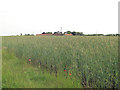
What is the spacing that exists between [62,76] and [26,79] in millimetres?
1083

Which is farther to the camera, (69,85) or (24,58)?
(24,58)

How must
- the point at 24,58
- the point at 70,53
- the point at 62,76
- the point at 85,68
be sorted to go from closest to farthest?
the point at 85,68, the point at 62,76, the point at 70,53, the point at 24,58

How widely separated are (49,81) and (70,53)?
1.27 m

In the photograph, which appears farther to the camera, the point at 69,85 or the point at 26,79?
the point at 26,79

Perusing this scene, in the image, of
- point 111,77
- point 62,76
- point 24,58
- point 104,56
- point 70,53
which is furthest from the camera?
point 24,58

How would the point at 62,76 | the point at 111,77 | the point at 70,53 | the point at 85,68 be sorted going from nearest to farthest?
the point at 111,77 → the point at 85,68 → the point at 62,76 → the point at 70,53

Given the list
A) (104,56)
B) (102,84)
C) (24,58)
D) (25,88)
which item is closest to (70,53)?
(104,56)

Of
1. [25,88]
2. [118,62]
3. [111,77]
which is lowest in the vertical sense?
[25,88]

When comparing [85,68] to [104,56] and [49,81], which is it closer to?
[104,56]

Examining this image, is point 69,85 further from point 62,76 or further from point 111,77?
point 111,77

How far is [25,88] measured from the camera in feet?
11.3

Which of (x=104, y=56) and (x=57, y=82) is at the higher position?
(x=104, y=56)

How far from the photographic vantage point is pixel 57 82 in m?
3.72

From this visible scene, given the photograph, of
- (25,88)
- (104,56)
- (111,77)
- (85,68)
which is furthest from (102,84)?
(25,88)
